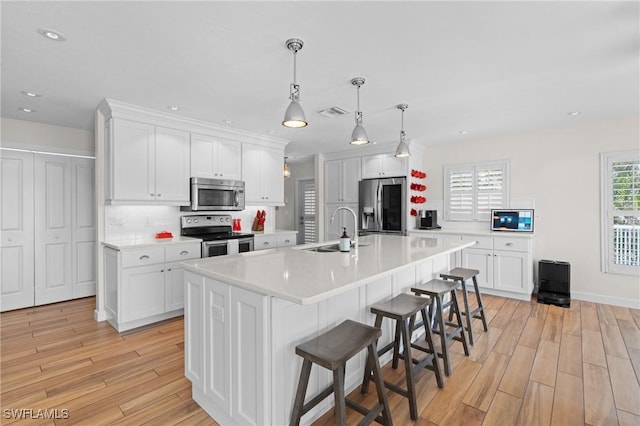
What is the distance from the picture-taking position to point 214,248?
12.5ft

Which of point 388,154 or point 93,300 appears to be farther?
point 388,154

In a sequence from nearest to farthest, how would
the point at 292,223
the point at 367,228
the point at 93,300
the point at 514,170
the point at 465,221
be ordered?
the point at 93,300 < the point at 514,170 < the point at 465,221 < the point at 367,228 < the point at 292,223

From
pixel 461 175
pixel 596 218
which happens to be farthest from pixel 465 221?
pixel 596 218

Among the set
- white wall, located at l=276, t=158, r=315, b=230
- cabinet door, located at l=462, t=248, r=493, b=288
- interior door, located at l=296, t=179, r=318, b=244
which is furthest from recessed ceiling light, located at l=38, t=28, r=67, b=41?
interior door, located at l=296, t=179, r=318, b=244

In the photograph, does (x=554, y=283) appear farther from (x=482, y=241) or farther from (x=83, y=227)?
(x=83, y=227)

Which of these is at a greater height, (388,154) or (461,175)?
(388,154)

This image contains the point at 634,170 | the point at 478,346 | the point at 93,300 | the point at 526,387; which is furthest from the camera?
the point at 93,300

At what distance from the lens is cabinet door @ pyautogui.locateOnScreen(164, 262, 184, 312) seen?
344 centimetres

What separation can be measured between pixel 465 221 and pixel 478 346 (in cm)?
267

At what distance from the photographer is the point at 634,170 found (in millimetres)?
3865

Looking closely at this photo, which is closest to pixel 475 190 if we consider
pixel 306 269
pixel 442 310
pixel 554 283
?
pixel 554 283

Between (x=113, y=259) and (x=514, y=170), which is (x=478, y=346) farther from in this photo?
→ (x=113, y=259)

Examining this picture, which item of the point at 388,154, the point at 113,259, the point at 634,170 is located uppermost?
the point at 388,154

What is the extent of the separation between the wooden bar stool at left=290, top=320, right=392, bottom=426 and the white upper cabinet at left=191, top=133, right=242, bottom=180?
3112mm
